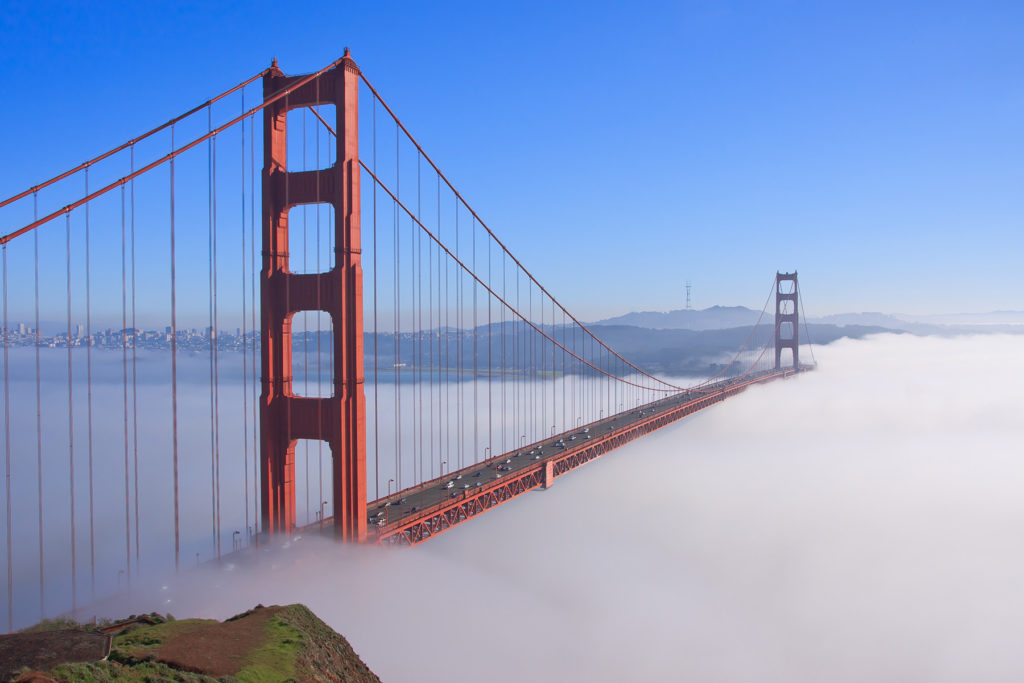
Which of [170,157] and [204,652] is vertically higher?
[170,157]

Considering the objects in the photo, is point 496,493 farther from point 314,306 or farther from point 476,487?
point 314,306

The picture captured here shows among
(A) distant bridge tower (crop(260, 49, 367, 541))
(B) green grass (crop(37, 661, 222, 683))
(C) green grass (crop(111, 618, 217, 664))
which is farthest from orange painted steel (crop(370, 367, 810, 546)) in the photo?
(B) green grass (crop(37, 661, 222, 683))

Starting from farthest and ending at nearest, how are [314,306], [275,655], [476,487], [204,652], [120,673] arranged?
[476,487] < [314,306] < [275,655] < [204,652] < [120,673]

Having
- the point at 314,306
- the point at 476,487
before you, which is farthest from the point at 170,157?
the point at 476,487

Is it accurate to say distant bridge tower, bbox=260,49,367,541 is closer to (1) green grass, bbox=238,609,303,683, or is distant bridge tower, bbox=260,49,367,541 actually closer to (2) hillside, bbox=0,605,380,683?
(2) hillside, bbox=0,605,380,683

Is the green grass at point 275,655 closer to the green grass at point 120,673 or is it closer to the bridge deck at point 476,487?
the green grass at point 120,673

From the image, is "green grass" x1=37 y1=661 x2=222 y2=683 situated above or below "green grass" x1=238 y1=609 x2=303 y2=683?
above
